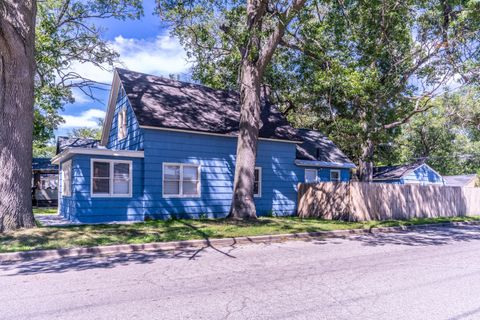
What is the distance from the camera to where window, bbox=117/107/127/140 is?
56.9 feet

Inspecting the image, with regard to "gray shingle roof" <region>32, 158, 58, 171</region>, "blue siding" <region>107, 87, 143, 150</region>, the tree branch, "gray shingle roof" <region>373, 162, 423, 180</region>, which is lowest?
"gray shingle roof" <region>373, 162, 423, 180</region>

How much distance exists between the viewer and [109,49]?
1855 centimetres

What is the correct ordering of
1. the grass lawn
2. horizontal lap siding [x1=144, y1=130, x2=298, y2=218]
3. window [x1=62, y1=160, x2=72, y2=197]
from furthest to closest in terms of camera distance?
window [x1=62, y1=160, x2=72, y2=197] < horizontal lap siding [x1=144, y1=130, x2=298, y2=218] < the grass lawn

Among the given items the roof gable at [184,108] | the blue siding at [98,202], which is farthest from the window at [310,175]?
the blue siding at [98,202]

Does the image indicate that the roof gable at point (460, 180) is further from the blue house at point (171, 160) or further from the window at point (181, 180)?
the window at point (181, 180)

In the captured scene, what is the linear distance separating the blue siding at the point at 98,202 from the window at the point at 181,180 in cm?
104

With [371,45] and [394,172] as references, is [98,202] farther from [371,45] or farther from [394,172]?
[394,172]

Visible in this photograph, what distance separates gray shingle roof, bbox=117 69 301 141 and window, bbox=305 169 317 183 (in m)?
2.38

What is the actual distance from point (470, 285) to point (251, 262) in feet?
12.8

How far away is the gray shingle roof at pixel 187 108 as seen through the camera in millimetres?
15711

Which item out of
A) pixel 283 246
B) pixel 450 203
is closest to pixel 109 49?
pixel 283 246

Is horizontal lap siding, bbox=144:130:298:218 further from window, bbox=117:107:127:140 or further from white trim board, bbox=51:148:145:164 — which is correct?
window, bbox=117:107:127:140

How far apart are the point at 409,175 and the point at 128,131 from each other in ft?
80.5

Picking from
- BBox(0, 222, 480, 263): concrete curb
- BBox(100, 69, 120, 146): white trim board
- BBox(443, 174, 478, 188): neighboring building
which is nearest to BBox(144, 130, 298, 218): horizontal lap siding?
BBox(100, 69, 120, 146): white trim board
